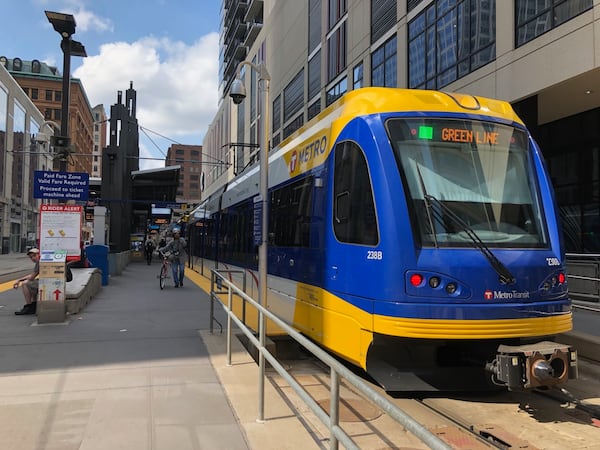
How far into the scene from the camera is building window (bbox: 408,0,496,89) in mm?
15828

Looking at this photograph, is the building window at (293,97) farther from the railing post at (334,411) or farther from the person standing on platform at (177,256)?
the railing post at (334,411)

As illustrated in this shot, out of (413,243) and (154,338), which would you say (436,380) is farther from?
(154,338)

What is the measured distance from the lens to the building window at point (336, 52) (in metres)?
26.9

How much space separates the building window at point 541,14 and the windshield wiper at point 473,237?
9795 millimetres

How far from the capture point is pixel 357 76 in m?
25.0

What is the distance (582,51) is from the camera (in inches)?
482

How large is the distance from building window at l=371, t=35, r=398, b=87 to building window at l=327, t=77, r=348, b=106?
3.09 metres

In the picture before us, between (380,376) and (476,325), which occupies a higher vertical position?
(476,325)

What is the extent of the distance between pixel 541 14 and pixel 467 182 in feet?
34.9

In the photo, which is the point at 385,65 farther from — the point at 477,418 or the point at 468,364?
the point at 477,418

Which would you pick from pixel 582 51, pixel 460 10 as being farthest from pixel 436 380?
pixel 460 10

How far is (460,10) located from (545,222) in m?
13.3

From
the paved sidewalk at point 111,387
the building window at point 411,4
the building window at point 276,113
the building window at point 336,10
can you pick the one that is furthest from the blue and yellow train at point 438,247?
the building window at point 276,113

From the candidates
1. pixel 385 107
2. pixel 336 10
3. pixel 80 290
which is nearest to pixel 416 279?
pixel 385 107
